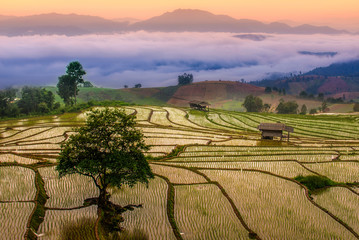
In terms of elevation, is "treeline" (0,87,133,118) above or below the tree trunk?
above

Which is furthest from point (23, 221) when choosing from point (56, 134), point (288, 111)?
point (288, 111)

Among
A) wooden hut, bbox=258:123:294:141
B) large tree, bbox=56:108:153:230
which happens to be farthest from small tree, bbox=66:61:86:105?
large tree, bbox=56:108:153:230

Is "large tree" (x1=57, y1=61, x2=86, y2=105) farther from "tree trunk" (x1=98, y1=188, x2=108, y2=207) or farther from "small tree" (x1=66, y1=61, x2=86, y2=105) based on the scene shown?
"tree trunk" (x1=98, y1=188, x2=108, y2=207)

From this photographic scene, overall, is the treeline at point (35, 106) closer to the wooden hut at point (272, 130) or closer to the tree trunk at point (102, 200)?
the wooden hut at point (272, 130)

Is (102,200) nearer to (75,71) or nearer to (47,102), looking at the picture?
(47,102)

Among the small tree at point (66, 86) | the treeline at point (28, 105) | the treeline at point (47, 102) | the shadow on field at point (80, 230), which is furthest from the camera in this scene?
the small tree at point (66, 86)

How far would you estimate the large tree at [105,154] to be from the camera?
14859mm

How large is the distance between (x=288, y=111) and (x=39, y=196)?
97506 mm

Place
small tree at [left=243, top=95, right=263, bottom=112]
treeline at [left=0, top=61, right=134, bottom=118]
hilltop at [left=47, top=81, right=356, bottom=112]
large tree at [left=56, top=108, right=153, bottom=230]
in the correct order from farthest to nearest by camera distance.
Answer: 1. hilltop at [left=47, top=81, right=356, bottom=112]
2. small tree at [left=243, top=95, right=263, bottom=112]
3. treeline at [left=0, top=61, right=134, bottom=118]
4. large tree at [left=56, top=108, right=153, bottom=230]

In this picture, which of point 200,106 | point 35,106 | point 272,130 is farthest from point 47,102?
point 272,130

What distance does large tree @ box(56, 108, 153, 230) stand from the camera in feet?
48.8

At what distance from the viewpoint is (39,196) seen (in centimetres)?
1556

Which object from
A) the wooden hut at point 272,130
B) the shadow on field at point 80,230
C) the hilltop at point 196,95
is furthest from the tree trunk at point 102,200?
the hilltop at point 196,95

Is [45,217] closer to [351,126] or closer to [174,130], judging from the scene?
[174,130]
